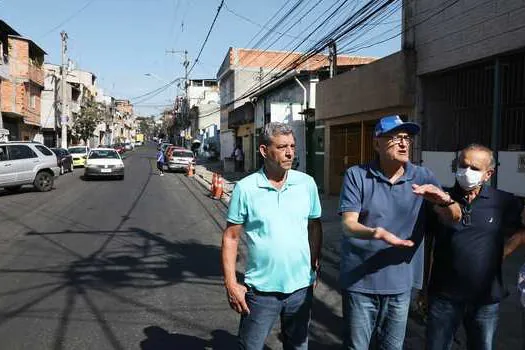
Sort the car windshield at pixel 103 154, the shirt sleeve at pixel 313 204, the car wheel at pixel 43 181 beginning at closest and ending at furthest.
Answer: the shirt sleeve at pixel 313 204, the car wheel at pixel 43 181, the car windshield at pixel 103 154

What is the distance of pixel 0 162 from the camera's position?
1770 cm

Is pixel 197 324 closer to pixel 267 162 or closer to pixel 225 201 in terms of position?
pixel 267 162

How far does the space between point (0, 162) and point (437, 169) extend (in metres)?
13.7

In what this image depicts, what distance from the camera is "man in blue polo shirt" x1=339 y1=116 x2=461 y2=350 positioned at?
3113 mm

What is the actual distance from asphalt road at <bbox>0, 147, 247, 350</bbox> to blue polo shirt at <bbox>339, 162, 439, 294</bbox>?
1975 millimetres

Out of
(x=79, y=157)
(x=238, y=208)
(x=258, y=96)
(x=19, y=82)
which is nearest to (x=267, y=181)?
(x=238, y=208)

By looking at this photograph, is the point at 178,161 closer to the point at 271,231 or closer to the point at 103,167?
the point at 103,167

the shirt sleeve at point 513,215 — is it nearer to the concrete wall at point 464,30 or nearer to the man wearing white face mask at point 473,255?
the man wearing white face mask at point 473,255

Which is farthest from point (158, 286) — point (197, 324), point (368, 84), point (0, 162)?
point (0, 162)

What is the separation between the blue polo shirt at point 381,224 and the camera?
3.11 m

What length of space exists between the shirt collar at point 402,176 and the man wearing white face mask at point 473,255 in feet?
0.98

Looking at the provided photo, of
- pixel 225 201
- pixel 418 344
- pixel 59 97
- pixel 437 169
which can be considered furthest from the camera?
pixel 59 97

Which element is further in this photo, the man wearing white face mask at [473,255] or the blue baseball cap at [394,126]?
the man wearing white face mask at [473,255]

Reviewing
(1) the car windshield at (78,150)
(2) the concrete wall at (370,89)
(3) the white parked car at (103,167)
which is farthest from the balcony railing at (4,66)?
(2) the concrete wall at (370,89)
